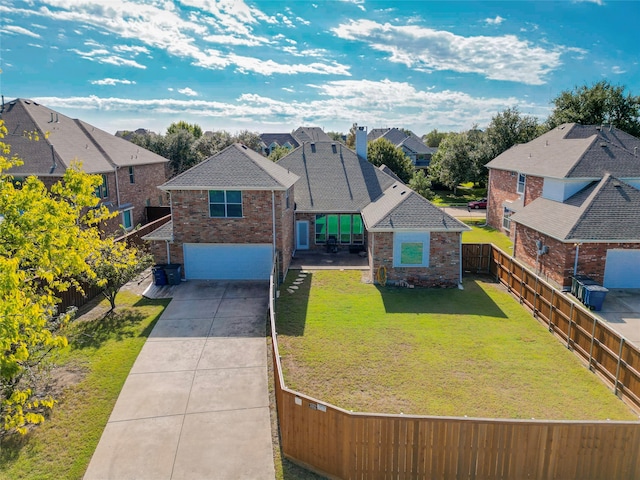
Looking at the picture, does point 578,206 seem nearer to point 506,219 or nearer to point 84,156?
point 506,219

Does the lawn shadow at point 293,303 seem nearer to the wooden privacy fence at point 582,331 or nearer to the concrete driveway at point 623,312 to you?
the wooden privacy fence at point 582,331

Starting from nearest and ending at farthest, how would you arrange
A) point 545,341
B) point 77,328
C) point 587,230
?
point 545,341 < point 77,328 < point 587,230

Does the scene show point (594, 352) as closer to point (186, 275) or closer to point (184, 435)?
point (184, 435)

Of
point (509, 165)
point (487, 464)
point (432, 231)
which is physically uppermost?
point (509, 165)

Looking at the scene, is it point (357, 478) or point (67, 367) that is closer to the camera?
point (357, 478)

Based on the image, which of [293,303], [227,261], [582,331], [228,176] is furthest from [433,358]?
[228,176]

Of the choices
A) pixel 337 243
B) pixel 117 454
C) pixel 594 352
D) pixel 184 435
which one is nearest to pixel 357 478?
pixel 184 435
